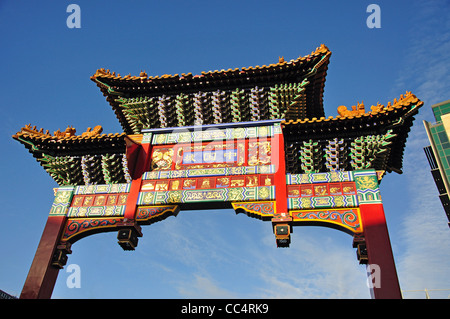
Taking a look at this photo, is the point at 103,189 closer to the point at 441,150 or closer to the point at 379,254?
the point at 379,254

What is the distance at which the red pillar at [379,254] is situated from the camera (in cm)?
766

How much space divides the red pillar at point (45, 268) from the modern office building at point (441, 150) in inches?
1593

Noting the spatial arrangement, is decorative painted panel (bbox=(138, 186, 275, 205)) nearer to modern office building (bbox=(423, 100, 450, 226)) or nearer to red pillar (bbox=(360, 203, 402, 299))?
red pillar (bbox=(360, 203, 402, 299))

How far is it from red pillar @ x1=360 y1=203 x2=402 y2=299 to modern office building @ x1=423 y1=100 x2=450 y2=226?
36.0 metres

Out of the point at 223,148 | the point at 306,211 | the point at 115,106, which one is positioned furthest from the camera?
the point at 115,106

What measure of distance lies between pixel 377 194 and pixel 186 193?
16.7ft

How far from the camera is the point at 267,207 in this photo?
9.35 meters

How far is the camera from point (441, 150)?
130 ft

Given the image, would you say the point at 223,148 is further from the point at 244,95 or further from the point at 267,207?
the point at 267,207

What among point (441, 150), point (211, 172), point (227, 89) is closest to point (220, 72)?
point (227, 89)

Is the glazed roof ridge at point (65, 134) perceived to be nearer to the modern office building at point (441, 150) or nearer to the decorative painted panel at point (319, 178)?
the decorative painted panel at point (319, 178)

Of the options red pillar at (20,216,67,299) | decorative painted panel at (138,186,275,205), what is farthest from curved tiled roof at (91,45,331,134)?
red pillar at (20,216,67,299)

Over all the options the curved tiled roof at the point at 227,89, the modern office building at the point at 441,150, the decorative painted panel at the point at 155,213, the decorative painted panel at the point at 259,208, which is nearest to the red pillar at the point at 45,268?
the decorative painted panel at the point at 155,213
